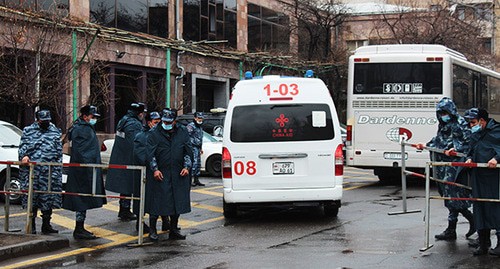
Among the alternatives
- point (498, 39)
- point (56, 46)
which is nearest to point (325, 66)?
point (56, 46)

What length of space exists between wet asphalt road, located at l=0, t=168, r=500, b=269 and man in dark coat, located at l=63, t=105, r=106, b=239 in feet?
1.35

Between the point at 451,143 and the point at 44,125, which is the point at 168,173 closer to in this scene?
the point at 44,125

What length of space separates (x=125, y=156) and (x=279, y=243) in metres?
3.46

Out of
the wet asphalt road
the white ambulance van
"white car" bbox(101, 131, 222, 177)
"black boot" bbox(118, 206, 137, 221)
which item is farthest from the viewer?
"white car" bbox(101, 131, 222, 177)

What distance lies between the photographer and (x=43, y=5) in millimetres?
24047

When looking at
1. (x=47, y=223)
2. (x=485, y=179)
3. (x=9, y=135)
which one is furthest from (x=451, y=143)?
(x=9, y=135)

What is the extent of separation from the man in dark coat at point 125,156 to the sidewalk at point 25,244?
2.03 meters

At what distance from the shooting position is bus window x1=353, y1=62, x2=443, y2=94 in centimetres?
1722

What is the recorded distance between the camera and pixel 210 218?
12188 millimetres

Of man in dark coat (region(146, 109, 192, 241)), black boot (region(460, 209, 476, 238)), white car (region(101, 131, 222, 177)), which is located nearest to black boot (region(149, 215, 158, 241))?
man in dark coat (region(146, 109, 192, 241))

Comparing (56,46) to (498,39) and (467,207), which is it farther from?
(498,39)

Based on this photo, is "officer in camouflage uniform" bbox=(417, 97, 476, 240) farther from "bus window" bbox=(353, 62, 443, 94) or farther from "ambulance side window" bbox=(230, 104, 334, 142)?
"bus window" bbox=(353, 62, 443, 94)

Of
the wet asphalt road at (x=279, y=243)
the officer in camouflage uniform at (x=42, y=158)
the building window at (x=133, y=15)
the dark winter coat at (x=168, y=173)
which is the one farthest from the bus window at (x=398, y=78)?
the building window at (x=133, y=15)

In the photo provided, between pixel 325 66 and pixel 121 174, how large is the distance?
28176 mm
